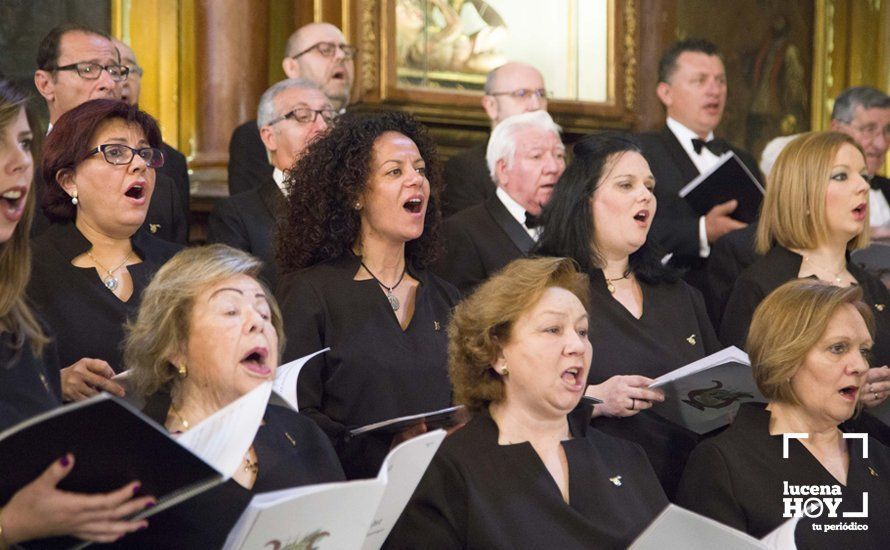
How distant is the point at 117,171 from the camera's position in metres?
4.07

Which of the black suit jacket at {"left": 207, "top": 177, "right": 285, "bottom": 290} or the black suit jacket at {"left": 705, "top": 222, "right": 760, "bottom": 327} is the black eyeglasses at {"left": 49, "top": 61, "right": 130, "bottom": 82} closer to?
the black suit jacket at {"left": 207, "top": 177, "right": 285, "bottom": 290}

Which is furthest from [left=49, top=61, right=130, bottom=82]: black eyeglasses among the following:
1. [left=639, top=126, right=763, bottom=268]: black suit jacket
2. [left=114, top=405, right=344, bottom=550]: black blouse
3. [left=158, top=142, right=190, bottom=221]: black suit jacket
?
[left=114, top=405, right=344, bottom=550]: black blouse

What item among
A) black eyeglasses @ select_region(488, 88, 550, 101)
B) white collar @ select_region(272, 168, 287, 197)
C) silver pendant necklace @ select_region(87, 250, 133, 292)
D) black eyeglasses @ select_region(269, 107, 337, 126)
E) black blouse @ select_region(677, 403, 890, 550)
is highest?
black eyeglasses @ select_region(488, 88, 550, 101)

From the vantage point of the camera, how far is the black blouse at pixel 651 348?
4.18m

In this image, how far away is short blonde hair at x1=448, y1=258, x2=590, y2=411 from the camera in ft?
11.8

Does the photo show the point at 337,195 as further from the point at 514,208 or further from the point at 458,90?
the point at 458,90

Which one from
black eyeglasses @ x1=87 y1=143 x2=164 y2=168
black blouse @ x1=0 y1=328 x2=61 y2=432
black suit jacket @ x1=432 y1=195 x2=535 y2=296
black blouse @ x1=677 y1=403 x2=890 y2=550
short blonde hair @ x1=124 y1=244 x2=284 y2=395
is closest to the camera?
black blouse @ x1=0 y1=328 x2=61 y2=432

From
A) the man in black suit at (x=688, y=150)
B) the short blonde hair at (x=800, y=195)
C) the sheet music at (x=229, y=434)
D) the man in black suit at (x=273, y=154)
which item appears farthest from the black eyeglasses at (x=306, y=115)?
the sheet music at (x=229, y=434)

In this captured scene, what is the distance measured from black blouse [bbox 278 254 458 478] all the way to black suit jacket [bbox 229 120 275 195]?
66.4 inches

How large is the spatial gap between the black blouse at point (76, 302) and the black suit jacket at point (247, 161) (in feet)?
5.80

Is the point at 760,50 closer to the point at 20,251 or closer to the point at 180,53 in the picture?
the point at 180,53

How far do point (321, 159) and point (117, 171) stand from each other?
0.63m

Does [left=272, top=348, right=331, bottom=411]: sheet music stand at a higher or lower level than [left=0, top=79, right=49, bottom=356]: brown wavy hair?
lower

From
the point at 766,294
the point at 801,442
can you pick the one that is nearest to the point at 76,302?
the point at 801,442
